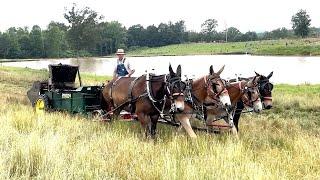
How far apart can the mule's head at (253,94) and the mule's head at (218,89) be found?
0.99 m

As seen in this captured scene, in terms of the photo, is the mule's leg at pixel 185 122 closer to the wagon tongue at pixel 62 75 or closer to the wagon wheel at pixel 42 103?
the wagon wheel at pixel 42 103

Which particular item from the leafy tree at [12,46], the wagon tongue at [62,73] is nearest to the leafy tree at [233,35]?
the leafy tree at [12,46]

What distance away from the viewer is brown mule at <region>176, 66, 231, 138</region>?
31.7 feet

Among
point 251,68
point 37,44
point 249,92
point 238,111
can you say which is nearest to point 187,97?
point 249,92

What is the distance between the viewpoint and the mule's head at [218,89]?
31.4 ft

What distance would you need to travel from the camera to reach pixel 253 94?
10578mm

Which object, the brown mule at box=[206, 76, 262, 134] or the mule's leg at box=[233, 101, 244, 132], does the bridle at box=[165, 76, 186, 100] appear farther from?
the mule's leg at box=[233, 101, 244, 132]

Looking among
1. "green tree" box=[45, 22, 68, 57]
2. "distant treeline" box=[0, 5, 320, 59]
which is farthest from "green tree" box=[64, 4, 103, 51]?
"green tree" box=[45, 22, 68, 57]

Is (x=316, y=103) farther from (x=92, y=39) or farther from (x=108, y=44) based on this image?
(x=108, y=44)

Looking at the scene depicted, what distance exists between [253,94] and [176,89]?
218cm

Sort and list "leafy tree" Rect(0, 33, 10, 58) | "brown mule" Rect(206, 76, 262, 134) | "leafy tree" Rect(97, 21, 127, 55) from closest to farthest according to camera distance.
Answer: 1. "brown mule" Rect(206, 76, 262, 134)
2. "leafy tree" Rect(0, 33, 10, 58)
3. "leafy tree" Rect(97, 21, 127, 55)

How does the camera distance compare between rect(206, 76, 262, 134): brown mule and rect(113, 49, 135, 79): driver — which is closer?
rect(206, 76, 262, 134): brown mule

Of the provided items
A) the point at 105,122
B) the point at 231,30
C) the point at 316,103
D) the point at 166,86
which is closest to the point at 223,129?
the point at 166,86

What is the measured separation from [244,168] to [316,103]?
40.8ft
